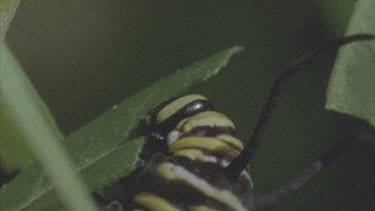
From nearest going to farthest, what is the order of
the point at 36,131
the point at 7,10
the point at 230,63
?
1. the point at 36,131
2. the point at 7,10
3. the point at 230,63

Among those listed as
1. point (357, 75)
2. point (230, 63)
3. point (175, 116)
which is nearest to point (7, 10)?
point (175, 116)

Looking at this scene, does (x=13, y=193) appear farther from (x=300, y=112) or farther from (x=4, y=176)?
(x=300, y=112)

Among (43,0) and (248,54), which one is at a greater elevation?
(43,0)

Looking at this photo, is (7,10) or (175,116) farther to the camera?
(175,116)

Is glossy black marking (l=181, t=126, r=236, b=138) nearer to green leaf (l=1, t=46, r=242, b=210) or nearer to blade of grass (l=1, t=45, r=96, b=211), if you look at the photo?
green leaf (l=1, t=46, r=242, b=210)

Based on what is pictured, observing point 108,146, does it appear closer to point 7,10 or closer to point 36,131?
point 7,10

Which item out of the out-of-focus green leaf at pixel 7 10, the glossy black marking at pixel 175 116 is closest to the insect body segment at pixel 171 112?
the glossy black marking at pixel 175 116

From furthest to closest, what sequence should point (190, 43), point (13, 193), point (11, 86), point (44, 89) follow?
point (44, 89) < point (190, 43) < point (13, 193) < point (11, 86)

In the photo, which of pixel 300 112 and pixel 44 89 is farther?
pixel 44 89

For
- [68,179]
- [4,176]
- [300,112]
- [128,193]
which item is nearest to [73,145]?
[128,193]
